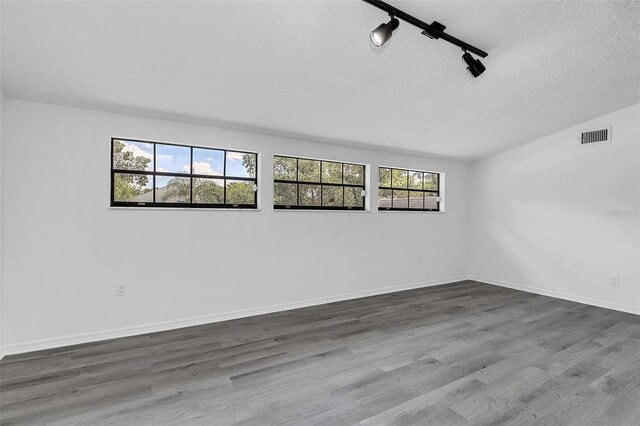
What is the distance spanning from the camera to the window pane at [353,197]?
4.73 m

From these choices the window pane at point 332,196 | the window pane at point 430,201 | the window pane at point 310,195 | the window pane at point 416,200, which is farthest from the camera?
the window pane at point 430,201

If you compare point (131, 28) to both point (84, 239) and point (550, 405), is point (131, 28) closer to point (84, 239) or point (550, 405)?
point (84, 239)

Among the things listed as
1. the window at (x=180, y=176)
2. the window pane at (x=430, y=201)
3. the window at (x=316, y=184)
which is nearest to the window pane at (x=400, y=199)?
the window pane at (x=430, y=201)

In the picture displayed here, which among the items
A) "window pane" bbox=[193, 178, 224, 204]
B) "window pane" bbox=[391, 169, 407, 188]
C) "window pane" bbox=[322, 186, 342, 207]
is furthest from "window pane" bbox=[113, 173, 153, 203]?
"window pane" bbox=[391, 169, 407, 188]

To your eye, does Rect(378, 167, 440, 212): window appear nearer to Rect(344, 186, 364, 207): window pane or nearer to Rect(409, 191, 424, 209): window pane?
Rect(409, 191, 424, 209): window pane

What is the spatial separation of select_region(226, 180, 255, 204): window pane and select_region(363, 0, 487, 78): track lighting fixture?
229cm

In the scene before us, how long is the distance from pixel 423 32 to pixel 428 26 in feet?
0.17

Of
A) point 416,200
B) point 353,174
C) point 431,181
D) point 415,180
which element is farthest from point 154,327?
point 431,181

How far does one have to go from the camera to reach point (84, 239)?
3.05 metres

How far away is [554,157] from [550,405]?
4.06m

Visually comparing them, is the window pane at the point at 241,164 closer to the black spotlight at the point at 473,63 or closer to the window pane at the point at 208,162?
the window pane at the point at 208,162

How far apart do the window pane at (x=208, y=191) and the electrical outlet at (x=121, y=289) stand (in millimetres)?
1117

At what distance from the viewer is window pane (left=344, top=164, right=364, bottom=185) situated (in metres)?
4.73

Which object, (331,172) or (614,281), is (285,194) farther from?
(614,281)
